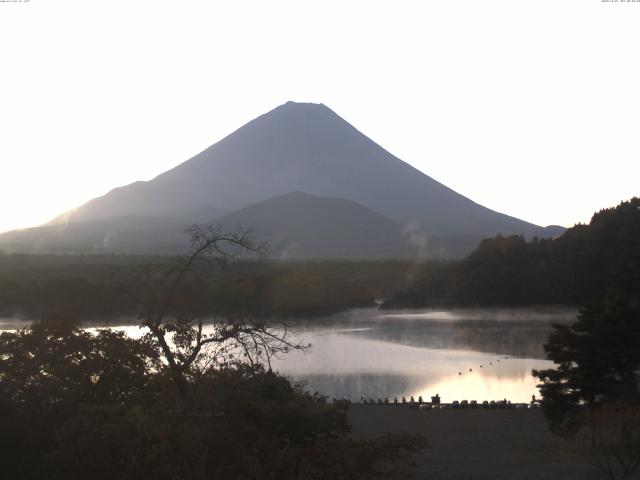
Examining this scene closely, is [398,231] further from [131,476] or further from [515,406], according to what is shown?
[131,476]

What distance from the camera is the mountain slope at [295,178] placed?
94.4 m

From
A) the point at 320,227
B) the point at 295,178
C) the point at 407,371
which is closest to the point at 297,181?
the point at 295,178

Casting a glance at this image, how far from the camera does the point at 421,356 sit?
2239 centimetres

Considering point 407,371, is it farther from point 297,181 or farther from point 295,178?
point 295,178

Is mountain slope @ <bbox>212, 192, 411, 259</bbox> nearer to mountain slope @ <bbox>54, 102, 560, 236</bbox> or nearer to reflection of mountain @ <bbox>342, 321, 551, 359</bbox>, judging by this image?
mountain slope @ <bbox>54, 102, 560, 236</bbox>

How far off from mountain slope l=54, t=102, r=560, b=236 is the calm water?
195 ft

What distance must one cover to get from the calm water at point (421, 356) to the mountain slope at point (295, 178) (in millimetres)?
59580

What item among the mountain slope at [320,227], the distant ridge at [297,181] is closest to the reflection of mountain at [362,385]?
the mountain slope at [320,227]

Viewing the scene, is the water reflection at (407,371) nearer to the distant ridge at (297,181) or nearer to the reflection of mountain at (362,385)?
the reflection of mountain at (362,385)

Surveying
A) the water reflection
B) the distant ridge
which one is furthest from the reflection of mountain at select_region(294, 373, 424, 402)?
the distant ridge

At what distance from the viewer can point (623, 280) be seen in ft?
62.7

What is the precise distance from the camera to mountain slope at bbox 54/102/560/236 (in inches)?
3718

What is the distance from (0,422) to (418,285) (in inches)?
1522

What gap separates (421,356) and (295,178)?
268 ft
